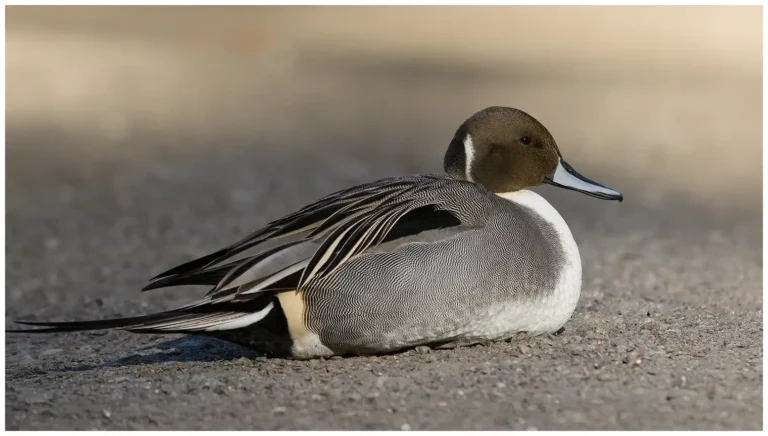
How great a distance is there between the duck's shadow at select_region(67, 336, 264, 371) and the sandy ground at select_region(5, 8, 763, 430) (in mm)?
20

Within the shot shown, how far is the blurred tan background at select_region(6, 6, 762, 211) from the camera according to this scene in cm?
992

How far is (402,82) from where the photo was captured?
45.3 ft

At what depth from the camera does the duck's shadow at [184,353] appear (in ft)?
13.9

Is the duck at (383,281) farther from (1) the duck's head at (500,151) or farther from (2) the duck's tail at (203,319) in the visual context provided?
(1) the duck's head at (500,151)

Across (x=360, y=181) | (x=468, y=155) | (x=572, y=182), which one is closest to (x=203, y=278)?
(x=468, y=155)

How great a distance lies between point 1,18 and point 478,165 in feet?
8.06

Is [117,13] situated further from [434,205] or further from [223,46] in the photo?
[434,205]

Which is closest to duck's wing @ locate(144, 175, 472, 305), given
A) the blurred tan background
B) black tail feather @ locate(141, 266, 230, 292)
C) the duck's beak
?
black tail feather @ locate(141, 266, 230, 292)

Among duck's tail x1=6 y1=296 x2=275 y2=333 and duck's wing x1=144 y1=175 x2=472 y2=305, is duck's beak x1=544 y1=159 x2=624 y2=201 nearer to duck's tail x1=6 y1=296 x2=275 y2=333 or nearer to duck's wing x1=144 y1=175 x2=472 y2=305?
duck's wing x1=144 y1=175 x2=472 y2=305

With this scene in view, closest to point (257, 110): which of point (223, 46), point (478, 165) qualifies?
point (223, 46)

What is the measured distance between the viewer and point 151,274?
6277 millimetres

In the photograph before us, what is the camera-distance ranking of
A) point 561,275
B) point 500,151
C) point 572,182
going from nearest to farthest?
point 561,275 → point 500,151 → point 572,182

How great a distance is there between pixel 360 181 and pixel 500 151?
4.14 metres

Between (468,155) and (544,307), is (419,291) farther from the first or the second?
(468,155)
